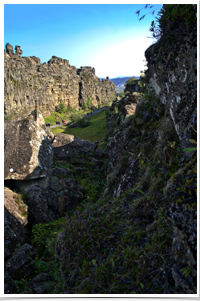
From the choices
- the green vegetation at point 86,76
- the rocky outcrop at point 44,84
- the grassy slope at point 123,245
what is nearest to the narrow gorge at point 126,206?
the grassy slope at point 123,245

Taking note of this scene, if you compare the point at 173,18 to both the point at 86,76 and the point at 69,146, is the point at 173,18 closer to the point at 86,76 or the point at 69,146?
the point at 69,146

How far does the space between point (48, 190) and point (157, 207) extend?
8.49 m

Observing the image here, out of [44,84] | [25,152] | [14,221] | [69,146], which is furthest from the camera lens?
[44,84]

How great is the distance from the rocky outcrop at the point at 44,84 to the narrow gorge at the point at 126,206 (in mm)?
50755

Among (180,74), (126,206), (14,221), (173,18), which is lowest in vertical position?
(14,221)

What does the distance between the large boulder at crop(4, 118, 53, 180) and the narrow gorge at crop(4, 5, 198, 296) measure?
0.23 feet

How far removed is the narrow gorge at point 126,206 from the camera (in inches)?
142

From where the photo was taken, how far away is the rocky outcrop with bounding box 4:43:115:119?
192 feet

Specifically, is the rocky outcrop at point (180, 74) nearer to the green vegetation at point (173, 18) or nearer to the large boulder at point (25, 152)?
the green vegetation at point (173, 18)

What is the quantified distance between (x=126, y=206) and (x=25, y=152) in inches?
340

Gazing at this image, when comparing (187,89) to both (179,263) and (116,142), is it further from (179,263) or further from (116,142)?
(116,142)

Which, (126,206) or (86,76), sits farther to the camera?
(86,76)

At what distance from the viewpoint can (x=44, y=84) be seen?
73.7m

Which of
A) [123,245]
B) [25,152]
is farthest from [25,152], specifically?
[123,245]
